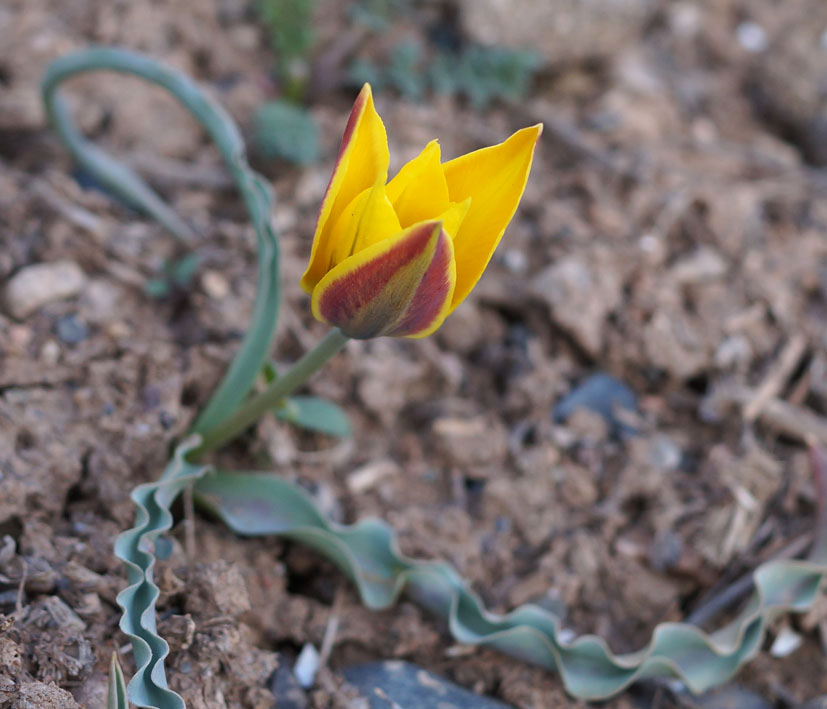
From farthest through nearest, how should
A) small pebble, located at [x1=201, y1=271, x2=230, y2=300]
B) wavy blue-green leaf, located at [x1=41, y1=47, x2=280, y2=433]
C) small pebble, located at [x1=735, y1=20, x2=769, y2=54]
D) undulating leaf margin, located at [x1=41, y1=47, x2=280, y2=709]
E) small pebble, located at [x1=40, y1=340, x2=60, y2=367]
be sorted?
small pebble, located at [x1=735, y1=20, x2=769, y2=54], small pebble, located at [x1=201, y1=271, x2=230, y2=300], small pebble, located at [x1=40, y1=340, x2=60, y2=367], wavy blue-green leaf, located at [x1=41, y1=47, x2=280, y2=433], undulating leaf margin, located at [x1=41, y1=47, x2=280, y2=709]

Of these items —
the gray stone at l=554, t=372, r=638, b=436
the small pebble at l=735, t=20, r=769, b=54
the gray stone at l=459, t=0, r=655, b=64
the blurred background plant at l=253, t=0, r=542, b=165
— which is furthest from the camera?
the small pebble at l=735, t=20, r=769, b=54

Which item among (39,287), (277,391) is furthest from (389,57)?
(277,391)

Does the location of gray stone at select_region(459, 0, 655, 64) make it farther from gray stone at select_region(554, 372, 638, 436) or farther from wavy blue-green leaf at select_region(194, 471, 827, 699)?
wavy blue-green leaf at select_region(194, 471, 827, 699)

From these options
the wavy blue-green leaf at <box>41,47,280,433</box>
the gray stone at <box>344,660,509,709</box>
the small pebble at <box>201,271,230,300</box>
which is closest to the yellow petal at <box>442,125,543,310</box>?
the wavy blue-green leaf at <box>41,47,280,433</box>

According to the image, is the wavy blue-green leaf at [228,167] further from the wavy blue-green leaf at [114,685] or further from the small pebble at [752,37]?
the small pebble at [752,37]

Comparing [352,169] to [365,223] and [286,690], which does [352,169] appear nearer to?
[365,223]
